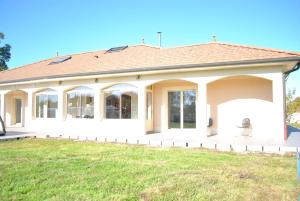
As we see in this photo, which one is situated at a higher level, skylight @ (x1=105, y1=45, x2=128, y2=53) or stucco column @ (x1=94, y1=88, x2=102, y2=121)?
skylight @ (x1=105, y1=45, x2=128, y2=53)

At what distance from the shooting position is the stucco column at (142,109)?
Result: 1526 centimetres

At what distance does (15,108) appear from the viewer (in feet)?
79.5

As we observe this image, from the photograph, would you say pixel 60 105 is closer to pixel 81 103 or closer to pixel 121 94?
pixel 81 103

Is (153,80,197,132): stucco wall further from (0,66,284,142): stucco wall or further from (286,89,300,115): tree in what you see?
(286,89,300,115): tree

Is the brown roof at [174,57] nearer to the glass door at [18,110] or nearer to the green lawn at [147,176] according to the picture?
the glass door at [18,110]

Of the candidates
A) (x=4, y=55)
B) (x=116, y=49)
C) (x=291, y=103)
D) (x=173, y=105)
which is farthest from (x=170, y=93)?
(x=4, y=55)

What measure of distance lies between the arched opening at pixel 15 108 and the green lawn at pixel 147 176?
1504 centimetres

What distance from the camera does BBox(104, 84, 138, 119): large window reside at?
16.7m

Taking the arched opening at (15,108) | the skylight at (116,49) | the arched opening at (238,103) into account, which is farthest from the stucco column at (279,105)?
the arched opening at (15,108)

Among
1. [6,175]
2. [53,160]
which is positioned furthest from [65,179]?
[53,160]

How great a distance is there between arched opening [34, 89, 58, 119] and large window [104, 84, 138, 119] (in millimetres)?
5408

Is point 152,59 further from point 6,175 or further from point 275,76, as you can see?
point 6,175

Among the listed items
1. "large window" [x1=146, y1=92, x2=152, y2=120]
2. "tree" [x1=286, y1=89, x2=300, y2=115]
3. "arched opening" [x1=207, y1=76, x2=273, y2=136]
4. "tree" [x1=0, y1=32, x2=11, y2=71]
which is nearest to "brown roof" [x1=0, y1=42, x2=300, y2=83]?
"arched opening" [x1=207, y1=76, x2=273, y2=136]

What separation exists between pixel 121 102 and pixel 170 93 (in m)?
3.63
